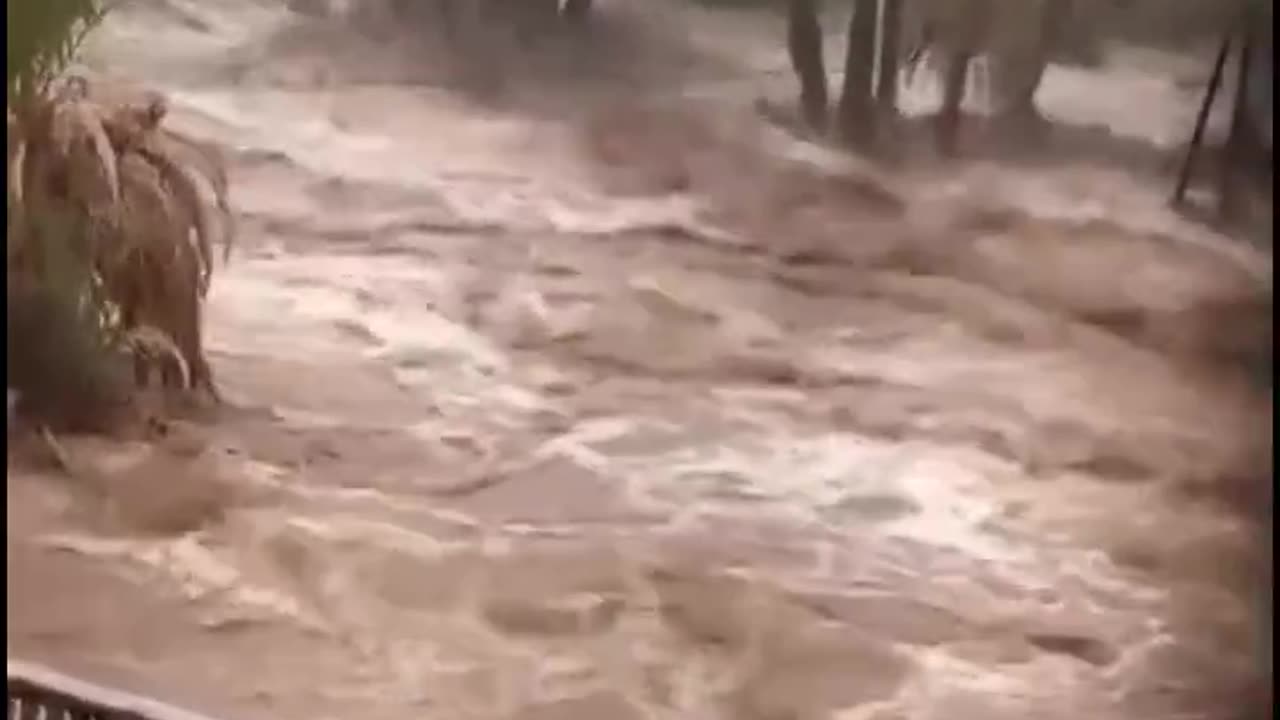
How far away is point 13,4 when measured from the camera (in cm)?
147

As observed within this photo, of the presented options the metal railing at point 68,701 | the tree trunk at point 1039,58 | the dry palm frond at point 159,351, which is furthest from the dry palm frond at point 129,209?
the tree trunk at point 1039,58

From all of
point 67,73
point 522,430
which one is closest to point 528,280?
point 522,430

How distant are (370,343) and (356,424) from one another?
0.06 metres

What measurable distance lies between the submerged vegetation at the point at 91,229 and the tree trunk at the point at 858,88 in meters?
0.48

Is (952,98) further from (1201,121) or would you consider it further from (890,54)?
(1201,121)

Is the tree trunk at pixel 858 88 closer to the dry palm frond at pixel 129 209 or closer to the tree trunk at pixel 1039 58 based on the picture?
the tree trunk at pixel 1039 58

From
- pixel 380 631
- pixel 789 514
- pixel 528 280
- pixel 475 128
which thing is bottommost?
pixel 380 631

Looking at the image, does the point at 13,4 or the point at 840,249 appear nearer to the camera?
the point at 840,249

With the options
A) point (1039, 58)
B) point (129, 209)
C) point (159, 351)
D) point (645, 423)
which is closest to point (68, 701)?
point (159, 351)

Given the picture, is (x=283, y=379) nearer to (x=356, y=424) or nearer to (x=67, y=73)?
(x=356, y=424)

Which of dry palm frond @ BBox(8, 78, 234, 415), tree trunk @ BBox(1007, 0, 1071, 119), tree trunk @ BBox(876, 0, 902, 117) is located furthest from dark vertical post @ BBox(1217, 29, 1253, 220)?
dry palm frond @ BBox(8, 78, 234, 415)

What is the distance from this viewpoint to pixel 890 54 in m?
1.34

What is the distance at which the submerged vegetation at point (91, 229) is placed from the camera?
1444mm

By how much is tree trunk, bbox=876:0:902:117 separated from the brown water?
0.06m
